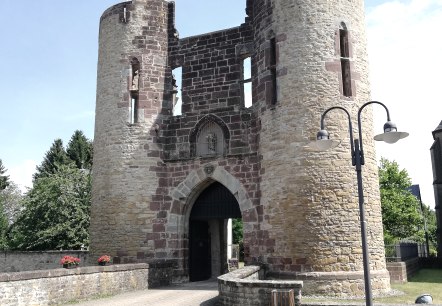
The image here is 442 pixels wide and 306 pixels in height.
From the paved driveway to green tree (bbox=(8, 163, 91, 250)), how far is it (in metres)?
11.2

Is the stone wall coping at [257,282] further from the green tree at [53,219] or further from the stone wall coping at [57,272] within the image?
the green tree at [53,219]

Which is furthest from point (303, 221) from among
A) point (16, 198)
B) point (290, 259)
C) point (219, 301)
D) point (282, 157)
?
point (16, 198)

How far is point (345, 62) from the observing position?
1398 cm

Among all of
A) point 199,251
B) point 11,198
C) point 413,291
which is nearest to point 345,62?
point 413,291

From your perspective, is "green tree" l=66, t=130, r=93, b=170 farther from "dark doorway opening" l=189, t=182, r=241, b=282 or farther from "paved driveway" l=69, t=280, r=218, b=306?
"paved driveway" l=69, t=280, r=218, b=306

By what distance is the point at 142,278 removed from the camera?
13547mm

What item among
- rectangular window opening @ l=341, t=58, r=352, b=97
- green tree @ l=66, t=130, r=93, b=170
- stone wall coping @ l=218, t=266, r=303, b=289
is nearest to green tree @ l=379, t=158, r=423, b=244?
rectangular window opening @ l=341, t=58, r=352, b=97

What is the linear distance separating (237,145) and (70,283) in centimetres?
707

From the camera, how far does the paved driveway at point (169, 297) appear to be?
10548 mm

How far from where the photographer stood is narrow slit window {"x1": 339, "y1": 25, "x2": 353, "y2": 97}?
13.8 meters

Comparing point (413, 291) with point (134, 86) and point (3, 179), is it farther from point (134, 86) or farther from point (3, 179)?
point (3, 179)

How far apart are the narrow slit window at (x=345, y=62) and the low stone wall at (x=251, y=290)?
23.4ft

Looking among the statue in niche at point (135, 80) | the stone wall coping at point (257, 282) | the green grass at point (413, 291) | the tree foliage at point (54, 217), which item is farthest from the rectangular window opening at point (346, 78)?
the tree foliage at point (54, 217)

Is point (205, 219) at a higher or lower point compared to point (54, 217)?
lower
